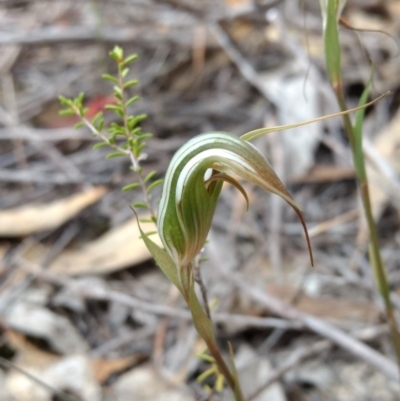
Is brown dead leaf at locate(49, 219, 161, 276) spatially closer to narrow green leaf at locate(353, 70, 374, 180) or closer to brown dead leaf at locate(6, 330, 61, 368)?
brown dead leaf at locate(6, 330, 61, 368)

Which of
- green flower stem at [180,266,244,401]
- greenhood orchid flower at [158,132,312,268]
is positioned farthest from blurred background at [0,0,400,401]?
greenhood orchid flower at [158,132,312,268]

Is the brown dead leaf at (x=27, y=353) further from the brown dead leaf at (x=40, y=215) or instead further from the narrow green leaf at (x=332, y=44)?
the narrow green leaf at (x=332, y=44)

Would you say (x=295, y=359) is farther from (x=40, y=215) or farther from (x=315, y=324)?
(x=40, y=215)

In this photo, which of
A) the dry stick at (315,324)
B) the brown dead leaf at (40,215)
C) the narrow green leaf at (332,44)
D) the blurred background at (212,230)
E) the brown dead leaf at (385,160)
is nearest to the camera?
the narrow green leaf at (332,44)

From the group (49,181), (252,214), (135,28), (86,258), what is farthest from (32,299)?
(135,28)

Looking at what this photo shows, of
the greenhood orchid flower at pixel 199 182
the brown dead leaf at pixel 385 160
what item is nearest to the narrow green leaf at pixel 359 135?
the greenhood orchid flower at pixel 199 182

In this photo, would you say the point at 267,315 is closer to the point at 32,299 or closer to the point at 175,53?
the point at 32,299
